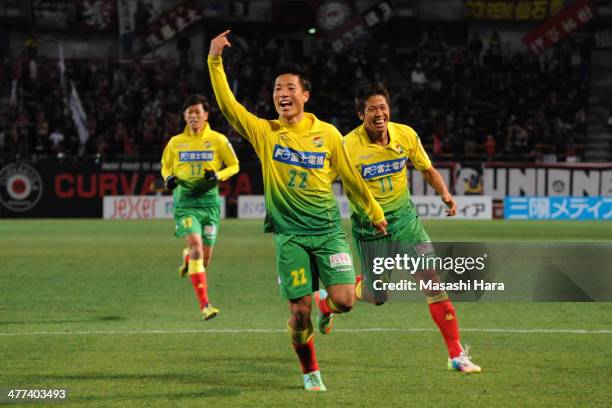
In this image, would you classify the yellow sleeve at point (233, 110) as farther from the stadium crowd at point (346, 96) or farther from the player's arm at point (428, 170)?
the stadium crowd at point (346, 96)

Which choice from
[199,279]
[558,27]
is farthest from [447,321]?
[558,27]

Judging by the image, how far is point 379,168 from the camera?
8.65 m

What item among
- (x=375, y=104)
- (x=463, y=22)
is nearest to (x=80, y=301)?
(x=375, y=104)

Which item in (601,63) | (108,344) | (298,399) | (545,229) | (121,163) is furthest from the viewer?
(601,63)

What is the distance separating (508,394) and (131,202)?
25.9m

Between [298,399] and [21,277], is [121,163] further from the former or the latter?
[298,399]

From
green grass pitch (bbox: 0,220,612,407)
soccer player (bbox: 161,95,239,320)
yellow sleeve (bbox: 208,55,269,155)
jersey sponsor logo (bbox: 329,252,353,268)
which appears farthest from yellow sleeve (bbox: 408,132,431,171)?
soccer player (bbox: 161,95,239,320)

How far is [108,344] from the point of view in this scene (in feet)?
→ 30.7

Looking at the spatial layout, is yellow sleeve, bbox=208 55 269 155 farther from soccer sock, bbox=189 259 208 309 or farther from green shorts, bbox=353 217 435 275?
soccer sock, bbox=189 259 208 309

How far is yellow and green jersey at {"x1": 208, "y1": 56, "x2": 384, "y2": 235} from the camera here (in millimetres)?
7258

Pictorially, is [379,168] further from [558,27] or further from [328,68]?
[558,27]

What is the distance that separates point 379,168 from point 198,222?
4151mm

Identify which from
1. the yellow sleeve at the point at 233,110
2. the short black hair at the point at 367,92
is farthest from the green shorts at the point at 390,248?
the yellow sleeve at the point at 233,110

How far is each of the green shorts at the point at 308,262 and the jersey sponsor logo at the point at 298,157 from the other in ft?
1.65
